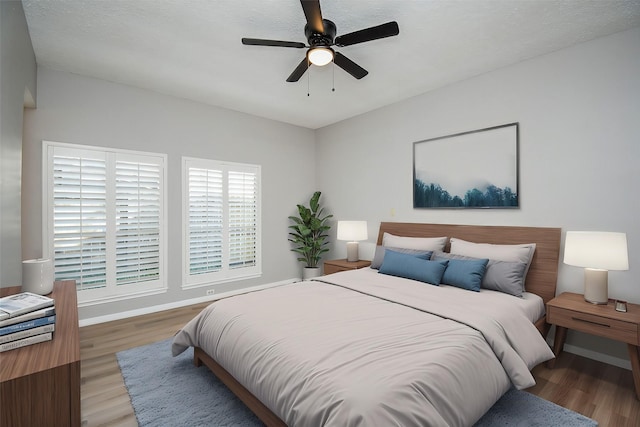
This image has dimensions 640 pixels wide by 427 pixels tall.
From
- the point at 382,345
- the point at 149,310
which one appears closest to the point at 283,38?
the point at 382,345

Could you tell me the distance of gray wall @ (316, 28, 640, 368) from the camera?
2.60m

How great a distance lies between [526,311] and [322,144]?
13.3 ft

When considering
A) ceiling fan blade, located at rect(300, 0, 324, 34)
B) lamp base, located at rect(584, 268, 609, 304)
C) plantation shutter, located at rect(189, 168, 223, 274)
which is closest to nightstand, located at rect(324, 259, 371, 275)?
plantation shutter, located at rect(189, 168, 223, 274)

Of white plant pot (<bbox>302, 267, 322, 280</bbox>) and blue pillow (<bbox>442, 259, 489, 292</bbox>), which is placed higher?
blue pillow (<bbox>442, 259, 489, 292</bbox>)

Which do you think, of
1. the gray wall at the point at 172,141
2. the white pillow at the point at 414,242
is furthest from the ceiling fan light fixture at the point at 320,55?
the gray wall at the point at 172,141

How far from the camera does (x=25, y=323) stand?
1311 millimetres

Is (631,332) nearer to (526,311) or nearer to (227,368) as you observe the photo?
(526,311)

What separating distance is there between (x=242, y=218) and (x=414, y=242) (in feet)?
8.55

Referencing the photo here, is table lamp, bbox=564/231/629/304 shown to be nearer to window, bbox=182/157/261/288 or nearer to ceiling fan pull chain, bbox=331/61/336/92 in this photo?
ceiling fan pull chain, bbox=331/61/336/92

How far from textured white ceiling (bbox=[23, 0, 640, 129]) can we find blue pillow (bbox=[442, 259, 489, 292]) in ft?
6.73

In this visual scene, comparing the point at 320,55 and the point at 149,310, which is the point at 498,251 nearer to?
the point at 320,55

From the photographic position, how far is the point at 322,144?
5598mm

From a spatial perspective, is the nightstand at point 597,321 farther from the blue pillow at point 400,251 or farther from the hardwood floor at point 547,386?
the blue pillow at point 400,251

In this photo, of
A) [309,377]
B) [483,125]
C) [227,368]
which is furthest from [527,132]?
[227,368]
